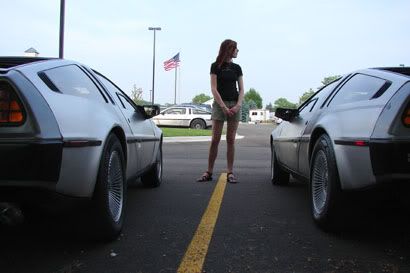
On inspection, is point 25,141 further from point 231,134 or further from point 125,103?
point 231,134

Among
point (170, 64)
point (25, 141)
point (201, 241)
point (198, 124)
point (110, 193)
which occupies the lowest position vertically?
point (201, 241)

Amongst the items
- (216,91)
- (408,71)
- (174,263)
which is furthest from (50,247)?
(216,91)

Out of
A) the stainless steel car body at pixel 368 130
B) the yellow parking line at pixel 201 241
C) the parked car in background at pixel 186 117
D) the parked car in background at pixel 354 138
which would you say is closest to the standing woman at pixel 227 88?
the yellow parking line at pixel 201 241

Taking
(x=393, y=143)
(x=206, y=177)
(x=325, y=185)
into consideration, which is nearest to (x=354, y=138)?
(x=393, y=143)

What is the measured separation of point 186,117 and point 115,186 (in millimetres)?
23630

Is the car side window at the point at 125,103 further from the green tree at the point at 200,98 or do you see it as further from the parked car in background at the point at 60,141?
the green tree at the point at 200,98

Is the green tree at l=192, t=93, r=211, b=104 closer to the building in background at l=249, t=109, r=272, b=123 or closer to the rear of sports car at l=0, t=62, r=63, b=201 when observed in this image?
the building in background at l=249, t=109, r=272, b=123

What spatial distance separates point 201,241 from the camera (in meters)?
3.51

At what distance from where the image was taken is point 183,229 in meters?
3.87

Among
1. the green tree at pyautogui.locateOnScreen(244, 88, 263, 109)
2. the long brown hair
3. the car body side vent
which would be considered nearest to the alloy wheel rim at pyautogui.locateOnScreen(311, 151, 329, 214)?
the car body side vent

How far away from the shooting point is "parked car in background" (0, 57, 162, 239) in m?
2.72

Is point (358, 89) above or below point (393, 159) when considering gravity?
Answer: above

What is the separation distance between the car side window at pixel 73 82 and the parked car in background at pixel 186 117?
23165 mm

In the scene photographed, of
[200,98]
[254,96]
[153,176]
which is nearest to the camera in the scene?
[153,176]
